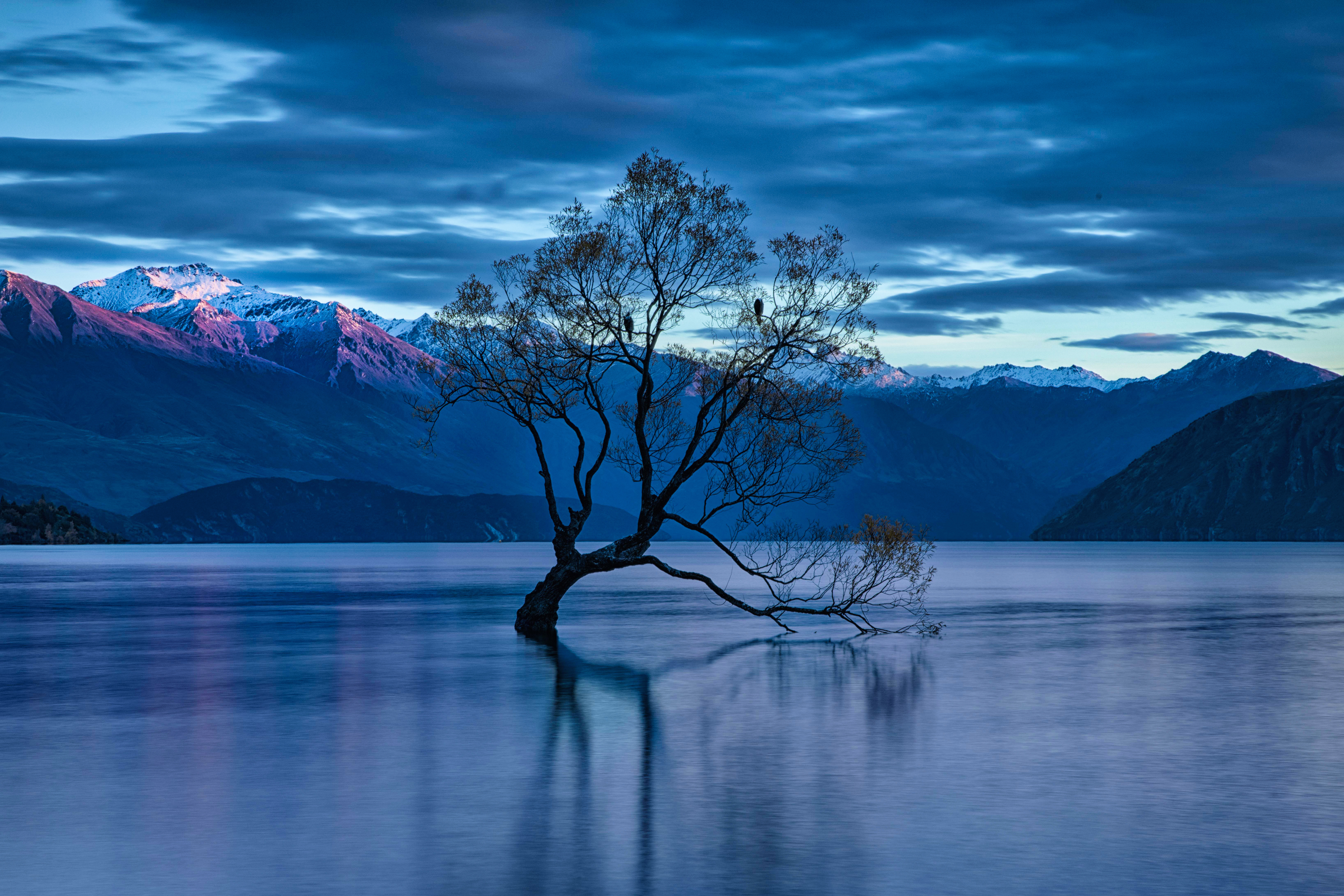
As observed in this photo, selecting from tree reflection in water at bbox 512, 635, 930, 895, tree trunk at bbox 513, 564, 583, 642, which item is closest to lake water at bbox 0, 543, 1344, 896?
tree reflection in water at bbox 512, 635, 930, 895

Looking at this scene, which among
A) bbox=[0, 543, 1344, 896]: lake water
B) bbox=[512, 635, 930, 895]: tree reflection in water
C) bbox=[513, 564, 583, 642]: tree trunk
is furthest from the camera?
bbox=[513, 564, 583, 642]: tree trunk

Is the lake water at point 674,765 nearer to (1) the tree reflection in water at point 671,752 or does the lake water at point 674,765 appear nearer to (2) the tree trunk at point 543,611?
(1) the tree reflection in water at point 671,752

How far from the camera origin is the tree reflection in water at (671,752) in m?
17.7

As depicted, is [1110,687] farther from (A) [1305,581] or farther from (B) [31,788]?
(A) [1305,581]

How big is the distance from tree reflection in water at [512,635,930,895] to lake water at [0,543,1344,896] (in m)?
0.11

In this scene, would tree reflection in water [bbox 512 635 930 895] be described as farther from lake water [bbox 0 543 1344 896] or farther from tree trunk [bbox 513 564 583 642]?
tree trunk [bbox 513 564 583 642]

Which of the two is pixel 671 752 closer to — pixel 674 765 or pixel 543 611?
pixel 674 765

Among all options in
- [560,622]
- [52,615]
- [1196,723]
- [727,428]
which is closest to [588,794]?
[1196,723]

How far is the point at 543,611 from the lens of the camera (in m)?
60.9

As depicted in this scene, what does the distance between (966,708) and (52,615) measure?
60.9 metres

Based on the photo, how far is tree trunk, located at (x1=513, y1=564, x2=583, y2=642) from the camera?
58938mm

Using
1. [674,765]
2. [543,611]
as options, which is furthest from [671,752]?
[543,611]

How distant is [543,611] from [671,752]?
3449cm

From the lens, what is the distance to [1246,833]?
1964cm
